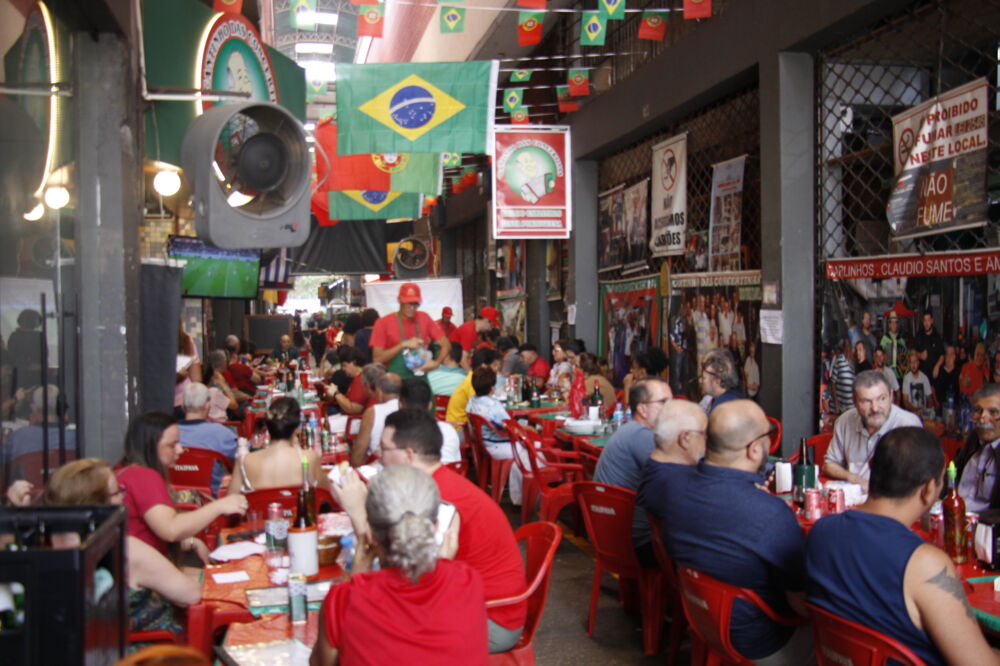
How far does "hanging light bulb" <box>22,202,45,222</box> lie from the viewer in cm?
469

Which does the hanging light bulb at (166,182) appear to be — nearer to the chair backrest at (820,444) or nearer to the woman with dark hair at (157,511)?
the woman with dark hair at (157,511)

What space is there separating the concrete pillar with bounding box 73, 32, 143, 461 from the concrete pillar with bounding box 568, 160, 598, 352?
8.80 meters

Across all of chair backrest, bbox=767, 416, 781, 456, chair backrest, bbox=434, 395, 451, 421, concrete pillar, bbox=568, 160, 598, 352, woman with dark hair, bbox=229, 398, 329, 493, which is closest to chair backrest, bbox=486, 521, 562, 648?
woman with dark hair, bbox=229, 398, 329, 493

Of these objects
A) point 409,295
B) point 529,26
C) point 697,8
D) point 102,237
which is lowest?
point 409,295

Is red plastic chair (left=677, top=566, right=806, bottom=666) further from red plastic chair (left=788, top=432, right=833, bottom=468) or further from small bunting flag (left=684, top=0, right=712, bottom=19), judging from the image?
small bunting flag (left=684, top=0, right=712, bottom=19)

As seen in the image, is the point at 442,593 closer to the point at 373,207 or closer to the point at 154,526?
the point at 154,526

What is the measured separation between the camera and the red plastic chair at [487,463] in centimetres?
872

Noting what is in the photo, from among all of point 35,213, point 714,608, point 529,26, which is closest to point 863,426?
point 714,608

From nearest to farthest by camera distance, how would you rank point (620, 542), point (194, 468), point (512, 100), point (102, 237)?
point (620, 542) → point (102, 237) → point (194, 468) → point (512, 100)

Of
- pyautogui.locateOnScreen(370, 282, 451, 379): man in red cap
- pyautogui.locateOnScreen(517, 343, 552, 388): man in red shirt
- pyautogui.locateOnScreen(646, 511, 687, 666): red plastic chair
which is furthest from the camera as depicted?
pyautogui.locateOnScreen(517, 343, 552, 388): man in red shirt

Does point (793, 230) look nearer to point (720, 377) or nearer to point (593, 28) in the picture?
point (720, 377)

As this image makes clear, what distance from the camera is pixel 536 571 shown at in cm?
417

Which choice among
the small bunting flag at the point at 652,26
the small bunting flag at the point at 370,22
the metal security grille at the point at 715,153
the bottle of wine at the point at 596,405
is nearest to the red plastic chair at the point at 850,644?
the bottle of wine at the point at 596,405

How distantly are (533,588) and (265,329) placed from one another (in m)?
27.8
